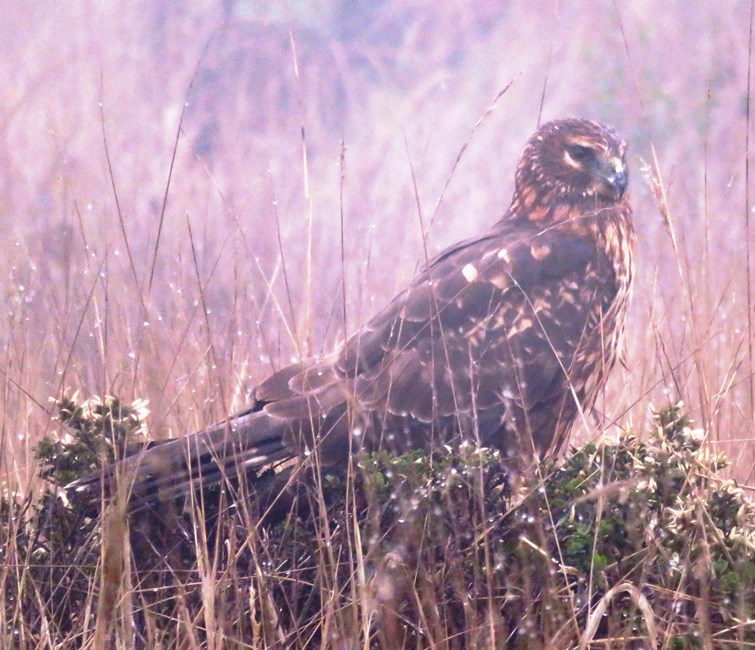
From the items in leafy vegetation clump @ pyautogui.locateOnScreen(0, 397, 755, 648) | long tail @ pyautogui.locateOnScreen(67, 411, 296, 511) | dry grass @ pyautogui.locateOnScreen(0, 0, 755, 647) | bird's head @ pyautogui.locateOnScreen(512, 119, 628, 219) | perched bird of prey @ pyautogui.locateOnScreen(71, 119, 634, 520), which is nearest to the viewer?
leafy vegetation clump @ pyautogui.locateOnScreen(0, 397, 755, 648)

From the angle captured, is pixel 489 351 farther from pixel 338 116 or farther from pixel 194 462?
pixel 338 116

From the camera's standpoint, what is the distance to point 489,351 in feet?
11.5

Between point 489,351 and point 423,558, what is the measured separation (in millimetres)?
1041

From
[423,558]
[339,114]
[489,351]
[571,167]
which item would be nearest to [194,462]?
[423,558]

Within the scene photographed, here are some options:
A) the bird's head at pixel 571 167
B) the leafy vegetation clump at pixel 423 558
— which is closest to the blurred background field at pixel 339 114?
the bird's head at pixel 571 167

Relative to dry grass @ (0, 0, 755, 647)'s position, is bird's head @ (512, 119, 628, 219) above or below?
below

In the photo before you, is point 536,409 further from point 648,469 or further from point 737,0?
point 737,0

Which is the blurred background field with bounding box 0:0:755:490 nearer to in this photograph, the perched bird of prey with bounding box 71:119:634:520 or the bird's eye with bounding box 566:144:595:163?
the bird's eye with bounding box 566:144:595:163

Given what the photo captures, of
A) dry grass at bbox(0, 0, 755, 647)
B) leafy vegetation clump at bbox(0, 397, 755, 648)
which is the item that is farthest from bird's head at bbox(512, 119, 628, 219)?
leafy vegetation clump at bbox(0, 397, 755, 648)

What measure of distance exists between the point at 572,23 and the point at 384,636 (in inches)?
344

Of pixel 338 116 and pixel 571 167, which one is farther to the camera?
pixel 338 116

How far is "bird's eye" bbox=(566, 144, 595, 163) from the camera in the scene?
12.8 ft

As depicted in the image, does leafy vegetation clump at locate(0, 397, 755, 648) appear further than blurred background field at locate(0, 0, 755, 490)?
No

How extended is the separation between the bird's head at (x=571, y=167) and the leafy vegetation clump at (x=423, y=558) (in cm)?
132
